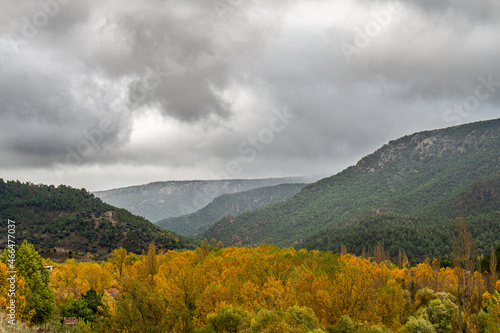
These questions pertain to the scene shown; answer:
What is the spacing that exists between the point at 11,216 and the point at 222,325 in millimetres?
162120

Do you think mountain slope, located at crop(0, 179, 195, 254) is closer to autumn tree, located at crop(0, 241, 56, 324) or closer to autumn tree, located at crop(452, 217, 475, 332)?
autumn tree, located at crop(0, 241, 56, 324)

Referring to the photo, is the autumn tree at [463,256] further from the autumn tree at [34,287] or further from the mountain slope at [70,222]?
the mountain slope at [70,222]

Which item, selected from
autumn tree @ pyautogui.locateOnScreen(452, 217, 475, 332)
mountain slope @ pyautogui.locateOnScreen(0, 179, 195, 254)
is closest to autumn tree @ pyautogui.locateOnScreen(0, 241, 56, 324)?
autumn tree @ pyautogui.locateOnScreen(452, 217, 475, 332)

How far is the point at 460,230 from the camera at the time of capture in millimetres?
25500

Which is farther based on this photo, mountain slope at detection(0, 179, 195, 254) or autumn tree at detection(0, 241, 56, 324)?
mountain slope at detection(0, 179, 195, 254)

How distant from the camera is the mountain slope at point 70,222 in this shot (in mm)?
135500

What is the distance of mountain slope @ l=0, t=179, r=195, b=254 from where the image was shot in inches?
5335

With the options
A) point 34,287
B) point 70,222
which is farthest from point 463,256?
point 70,222

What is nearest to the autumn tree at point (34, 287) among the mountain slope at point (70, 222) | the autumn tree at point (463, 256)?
the autumn tree at point (463, 256)

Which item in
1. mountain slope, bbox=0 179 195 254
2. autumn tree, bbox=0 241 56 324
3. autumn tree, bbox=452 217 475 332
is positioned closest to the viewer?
autumn tree, bbox=452 217 475 332

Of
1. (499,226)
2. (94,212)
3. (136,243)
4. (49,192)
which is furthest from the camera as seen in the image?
(49,192)

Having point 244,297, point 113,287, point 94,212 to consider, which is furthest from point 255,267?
point 94,212

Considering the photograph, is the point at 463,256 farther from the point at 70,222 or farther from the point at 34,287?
the point at 70,222

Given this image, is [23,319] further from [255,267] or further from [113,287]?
[113,287]
